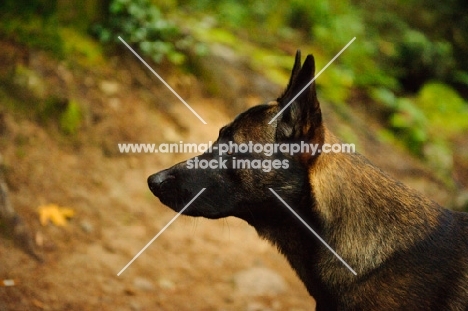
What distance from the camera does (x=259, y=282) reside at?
178 inches

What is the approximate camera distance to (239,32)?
28.6 feet

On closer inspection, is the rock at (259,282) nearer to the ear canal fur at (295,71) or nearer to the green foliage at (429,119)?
the ear canal fur at (295,71)

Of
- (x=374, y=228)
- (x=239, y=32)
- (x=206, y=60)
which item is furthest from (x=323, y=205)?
(x=239, y=32)

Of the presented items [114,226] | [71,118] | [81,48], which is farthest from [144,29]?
[114,226]

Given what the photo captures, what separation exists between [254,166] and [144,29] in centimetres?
412

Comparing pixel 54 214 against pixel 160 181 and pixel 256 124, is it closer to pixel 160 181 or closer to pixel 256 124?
pixel 160 181

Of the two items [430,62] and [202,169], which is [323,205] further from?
[430,62]

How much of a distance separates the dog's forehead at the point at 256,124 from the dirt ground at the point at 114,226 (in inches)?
74.6

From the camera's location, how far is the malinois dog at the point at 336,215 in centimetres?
255

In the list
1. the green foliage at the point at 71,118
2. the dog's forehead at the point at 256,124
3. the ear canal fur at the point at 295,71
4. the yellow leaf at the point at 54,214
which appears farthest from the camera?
the green foliage at the point at 71,118

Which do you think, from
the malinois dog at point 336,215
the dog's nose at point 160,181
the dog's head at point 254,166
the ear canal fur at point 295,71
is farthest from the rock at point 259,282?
the ear canal fur at point 295,71

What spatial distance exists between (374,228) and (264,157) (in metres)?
0.81

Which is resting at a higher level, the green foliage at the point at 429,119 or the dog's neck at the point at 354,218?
the dog's neck at the point at 354,218

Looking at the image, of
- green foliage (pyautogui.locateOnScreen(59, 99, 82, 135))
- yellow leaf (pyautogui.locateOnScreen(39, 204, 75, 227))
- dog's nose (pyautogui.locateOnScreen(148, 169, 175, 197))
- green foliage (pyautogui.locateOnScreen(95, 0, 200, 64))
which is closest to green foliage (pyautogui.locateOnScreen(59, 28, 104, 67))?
green foliage (pyautogui.locateOnScreen(95, 0, 200, 64))
